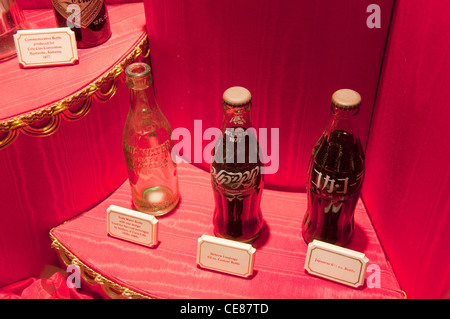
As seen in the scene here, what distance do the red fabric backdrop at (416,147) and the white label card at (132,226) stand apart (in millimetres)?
444

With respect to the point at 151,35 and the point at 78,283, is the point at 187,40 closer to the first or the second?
the point at 151,35

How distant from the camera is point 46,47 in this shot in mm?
920

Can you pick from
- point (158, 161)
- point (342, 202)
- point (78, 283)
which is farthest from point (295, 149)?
point (78, 283)

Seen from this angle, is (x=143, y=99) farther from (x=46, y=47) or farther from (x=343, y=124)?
(x=343, y=124)

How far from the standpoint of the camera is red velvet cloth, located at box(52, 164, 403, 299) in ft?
2.80

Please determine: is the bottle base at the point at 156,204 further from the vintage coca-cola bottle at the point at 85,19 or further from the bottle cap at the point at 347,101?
the bottle cap at the point at 347,101

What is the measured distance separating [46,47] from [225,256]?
0.53 m

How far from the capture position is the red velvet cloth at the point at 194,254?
0.85 m

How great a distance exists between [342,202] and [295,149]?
179 mm

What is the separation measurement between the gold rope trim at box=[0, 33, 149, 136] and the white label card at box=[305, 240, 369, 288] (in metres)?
0.48

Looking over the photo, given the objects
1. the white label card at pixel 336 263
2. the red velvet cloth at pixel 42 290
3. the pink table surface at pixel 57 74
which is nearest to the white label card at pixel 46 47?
the pink table surface at pixel 57 74

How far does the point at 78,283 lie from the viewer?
978 millimetres

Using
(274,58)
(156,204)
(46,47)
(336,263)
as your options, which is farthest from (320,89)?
(46,47)

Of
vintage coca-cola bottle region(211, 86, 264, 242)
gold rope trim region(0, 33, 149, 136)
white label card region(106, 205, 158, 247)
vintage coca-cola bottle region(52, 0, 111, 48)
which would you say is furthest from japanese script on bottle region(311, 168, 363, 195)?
vintage coca-cola bottle region(52, 0, 111, 48)
